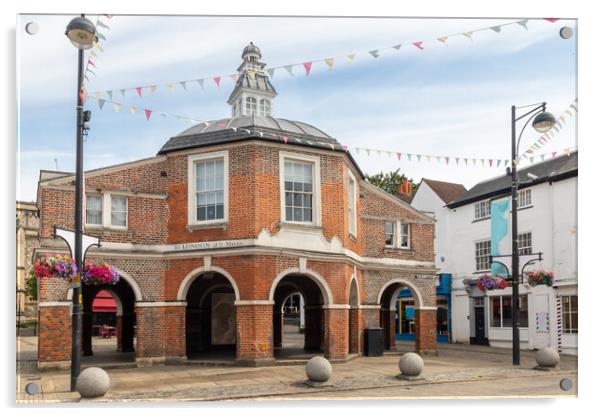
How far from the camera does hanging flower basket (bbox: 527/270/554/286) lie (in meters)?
15.4

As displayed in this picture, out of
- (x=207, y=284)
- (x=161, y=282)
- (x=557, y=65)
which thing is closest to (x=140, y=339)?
(x=161, y=282)

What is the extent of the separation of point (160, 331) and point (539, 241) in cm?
937

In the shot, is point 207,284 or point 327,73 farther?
point 207,284

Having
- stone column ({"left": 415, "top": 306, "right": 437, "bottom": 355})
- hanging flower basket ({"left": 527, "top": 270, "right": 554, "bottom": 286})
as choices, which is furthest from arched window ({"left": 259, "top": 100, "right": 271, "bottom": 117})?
stone column ({"left": 415, "top": 306, "right": 437, "bottom": 355})

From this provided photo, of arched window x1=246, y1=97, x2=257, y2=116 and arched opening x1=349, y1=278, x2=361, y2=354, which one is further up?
arched window x1=246, y1=97, x2=257, y2=116

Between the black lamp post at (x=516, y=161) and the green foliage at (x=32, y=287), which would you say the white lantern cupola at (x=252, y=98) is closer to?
the black lamp post at (x=516, y=161)

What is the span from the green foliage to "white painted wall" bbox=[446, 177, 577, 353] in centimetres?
1032

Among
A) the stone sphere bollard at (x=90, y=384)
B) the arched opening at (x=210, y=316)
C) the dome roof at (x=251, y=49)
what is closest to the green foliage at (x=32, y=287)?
the stone sphere bollard at (x=90, y=384)

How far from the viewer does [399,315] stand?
28719 millimetres

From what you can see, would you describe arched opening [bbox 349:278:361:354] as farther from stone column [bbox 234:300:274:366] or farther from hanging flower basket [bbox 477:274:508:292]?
stone column [bbox 234:300:274:366]

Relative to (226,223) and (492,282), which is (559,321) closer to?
(492,282)

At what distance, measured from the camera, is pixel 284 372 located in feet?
48.3

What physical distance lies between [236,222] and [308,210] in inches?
74.5
